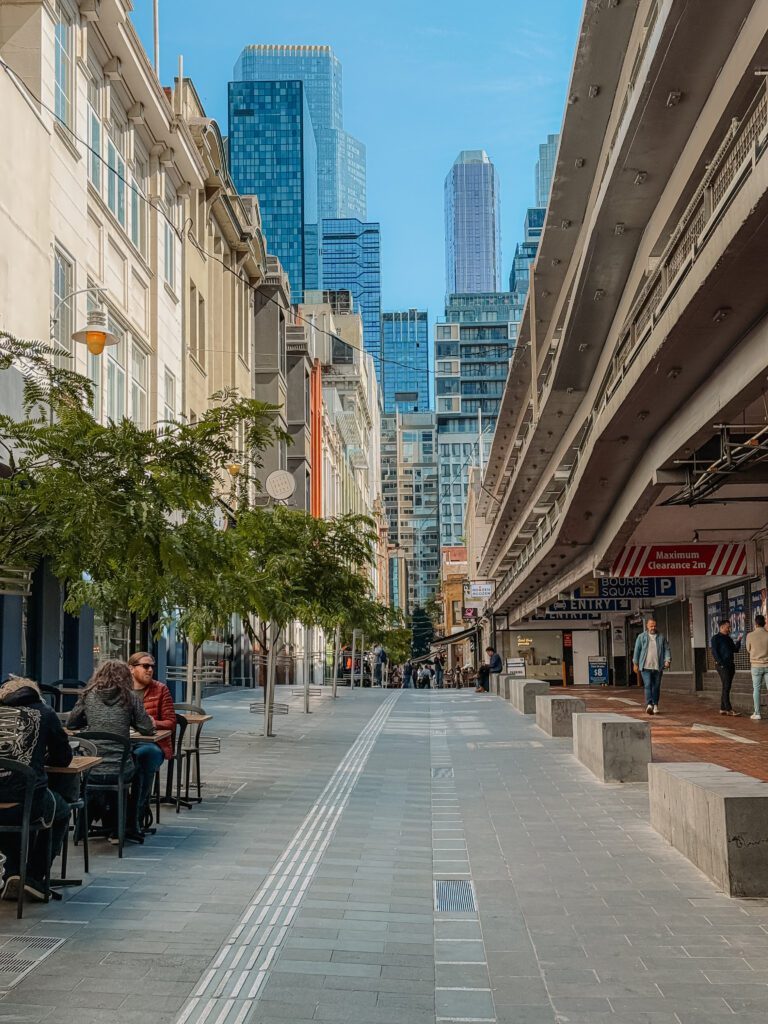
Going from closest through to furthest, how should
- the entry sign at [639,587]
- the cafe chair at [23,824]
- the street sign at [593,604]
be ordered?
the cafe chair at [23,824]
the entry sign at [639,587]
the street sign at [593,604]

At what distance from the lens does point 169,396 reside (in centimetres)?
2794

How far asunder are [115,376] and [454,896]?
17462 mm

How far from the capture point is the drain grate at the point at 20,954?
552 cm

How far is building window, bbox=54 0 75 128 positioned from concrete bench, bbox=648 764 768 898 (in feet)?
51.4

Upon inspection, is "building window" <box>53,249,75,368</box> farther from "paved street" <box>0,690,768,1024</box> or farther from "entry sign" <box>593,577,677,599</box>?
"entry sign" <box>593,577,677,599</box>

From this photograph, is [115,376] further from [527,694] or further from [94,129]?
[527,694]

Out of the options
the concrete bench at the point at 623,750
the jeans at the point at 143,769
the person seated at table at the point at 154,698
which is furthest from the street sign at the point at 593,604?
the jeans at the point at 143,769

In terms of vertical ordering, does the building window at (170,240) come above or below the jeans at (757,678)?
above

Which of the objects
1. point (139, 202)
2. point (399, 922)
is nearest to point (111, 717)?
point (399, 922)

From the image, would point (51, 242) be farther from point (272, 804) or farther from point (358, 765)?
point (272, 804)

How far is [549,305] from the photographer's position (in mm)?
39219

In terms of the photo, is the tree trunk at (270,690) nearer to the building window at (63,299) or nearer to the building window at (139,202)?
the building window at (63,299)

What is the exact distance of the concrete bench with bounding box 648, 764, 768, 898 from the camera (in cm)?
701

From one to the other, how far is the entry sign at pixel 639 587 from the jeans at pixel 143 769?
2274 cm
